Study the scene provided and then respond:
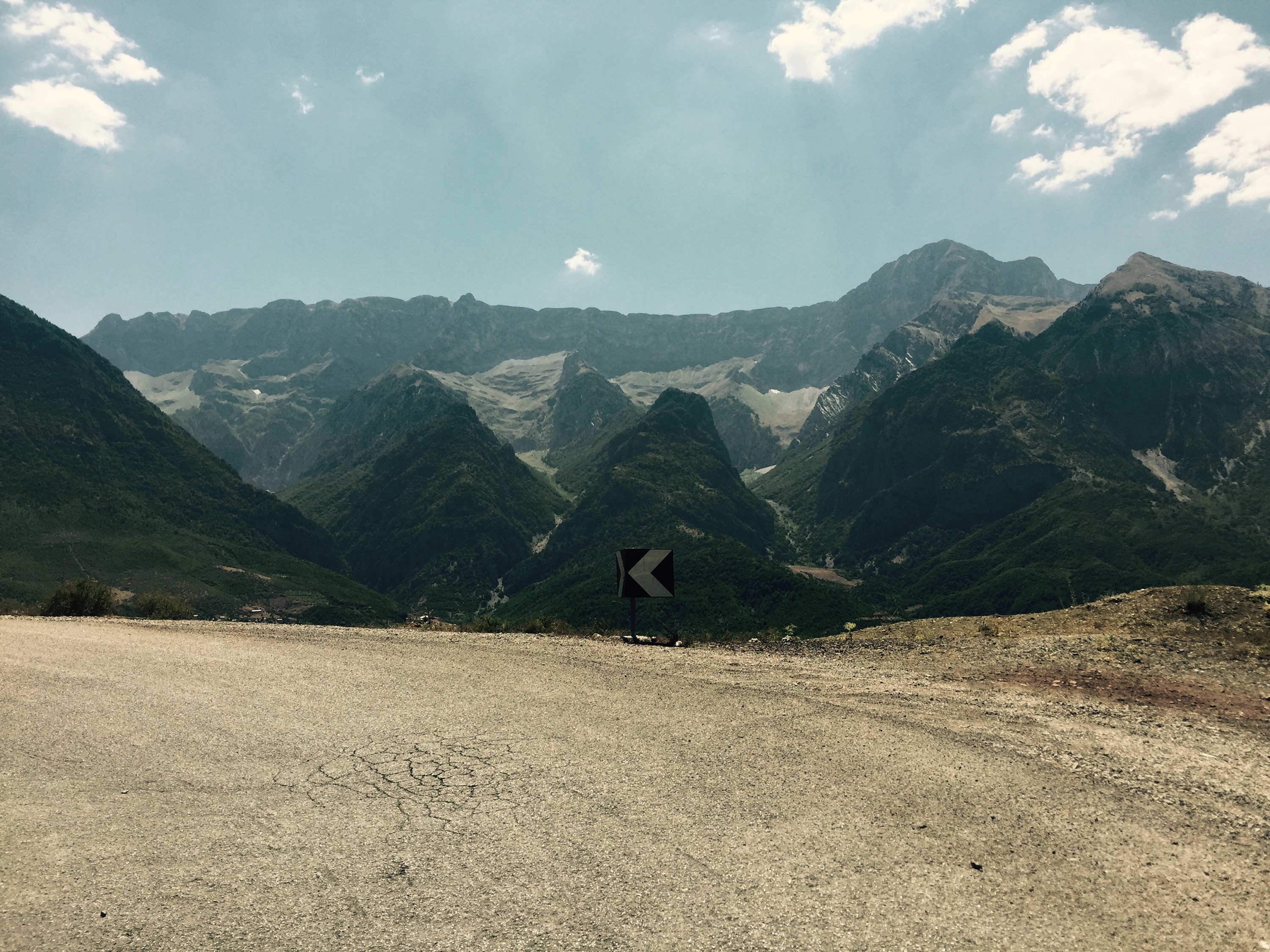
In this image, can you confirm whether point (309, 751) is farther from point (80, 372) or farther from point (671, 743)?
point (80, 372)

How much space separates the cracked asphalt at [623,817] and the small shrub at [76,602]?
13789mm

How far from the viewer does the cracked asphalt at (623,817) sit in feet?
22.8

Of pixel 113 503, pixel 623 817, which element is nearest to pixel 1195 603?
pixel 623 817

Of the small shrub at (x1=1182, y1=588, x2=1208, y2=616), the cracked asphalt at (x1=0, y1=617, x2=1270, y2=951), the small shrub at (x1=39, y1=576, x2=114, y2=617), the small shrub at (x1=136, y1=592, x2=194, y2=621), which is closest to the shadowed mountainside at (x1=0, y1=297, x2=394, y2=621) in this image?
the small shrub at (x1=136, y1=592, x2=194, y2=621)

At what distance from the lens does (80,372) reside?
612 feet

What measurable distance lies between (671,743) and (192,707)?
974cm

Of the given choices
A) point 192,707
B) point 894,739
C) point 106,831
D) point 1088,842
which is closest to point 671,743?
point 894,739

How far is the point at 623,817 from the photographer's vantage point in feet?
30.0

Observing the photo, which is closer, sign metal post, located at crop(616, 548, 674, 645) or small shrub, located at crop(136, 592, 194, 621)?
sign metal post, located at crop(616, 548, 674, 645)

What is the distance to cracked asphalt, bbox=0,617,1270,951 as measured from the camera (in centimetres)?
695

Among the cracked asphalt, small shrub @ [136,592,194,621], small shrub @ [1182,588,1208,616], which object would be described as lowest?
small shrub @ [136,592,194,621]

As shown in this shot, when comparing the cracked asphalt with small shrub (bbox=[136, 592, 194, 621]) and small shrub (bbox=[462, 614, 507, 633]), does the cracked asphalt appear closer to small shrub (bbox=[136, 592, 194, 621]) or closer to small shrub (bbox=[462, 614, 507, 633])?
small shrub (bbox=[462, 614, 507, 633])

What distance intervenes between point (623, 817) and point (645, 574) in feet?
41.4

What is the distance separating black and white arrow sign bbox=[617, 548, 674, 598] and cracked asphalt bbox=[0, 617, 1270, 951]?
6361 millimetres
